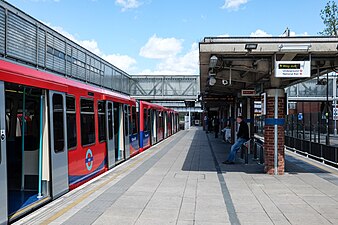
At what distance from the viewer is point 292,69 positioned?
32.1 feet

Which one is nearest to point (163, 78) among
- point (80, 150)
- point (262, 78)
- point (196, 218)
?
point (262, 78)

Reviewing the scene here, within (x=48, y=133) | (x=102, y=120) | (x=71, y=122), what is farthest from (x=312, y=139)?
(x=48, y=133)

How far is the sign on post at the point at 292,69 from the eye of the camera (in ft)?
31.9

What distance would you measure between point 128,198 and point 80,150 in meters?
2.01

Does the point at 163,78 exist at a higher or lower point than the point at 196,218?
higher

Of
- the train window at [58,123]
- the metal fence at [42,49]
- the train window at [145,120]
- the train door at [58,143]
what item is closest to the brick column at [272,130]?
the train door at [58,143]

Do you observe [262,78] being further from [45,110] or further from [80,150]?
[45,110]

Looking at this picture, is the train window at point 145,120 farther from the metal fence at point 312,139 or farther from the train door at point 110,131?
the metal fence at point 312,139

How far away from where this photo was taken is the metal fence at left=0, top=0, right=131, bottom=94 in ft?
49.0

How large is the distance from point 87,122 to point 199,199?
3.67m

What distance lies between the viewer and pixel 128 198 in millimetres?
7773

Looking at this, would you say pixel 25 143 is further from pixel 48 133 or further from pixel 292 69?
pixel 292 69

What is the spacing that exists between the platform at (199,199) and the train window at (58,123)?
1070 millimetres

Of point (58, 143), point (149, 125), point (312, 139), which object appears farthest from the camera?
point (149, 125)
